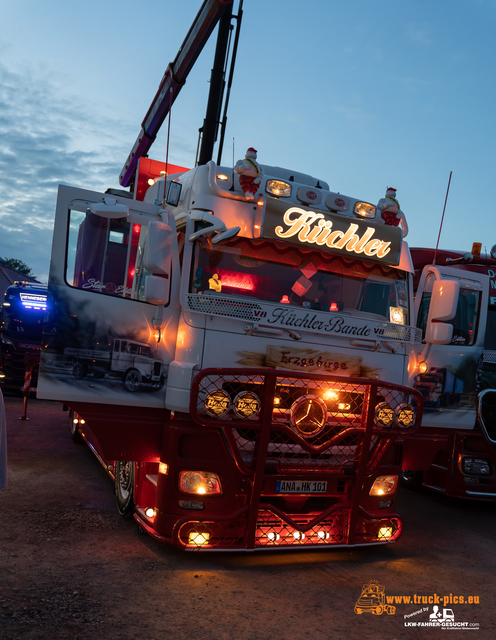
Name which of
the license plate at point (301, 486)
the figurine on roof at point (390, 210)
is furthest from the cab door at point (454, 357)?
the license plate at point (301, 486)

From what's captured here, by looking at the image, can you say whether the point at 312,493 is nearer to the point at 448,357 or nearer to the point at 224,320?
the point at 224,320

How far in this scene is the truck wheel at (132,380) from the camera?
465cm

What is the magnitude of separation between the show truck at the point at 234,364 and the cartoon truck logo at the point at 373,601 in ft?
1.52

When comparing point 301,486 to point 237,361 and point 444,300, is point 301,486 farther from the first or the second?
point 444,300

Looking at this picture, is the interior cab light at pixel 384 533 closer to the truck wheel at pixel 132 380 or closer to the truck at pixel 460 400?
the truck at pixel 460 400

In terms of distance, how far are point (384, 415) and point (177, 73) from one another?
9.16 meters

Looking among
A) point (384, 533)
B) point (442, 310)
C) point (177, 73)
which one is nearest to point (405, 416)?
point (384, 533)

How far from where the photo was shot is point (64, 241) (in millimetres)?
4641

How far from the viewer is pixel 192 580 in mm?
4160

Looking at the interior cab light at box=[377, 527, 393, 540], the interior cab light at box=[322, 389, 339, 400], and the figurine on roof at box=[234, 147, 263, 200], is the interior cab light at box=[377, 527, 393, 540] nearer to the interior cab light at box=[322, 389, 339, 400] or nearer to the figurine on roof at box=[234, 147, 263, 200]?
the interior cab light at box=[322, 389, 339, 400]

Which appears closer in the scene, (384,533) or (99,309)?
(99,309)

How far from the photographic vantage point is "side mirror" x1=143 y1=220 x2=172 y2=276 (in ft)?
14.7

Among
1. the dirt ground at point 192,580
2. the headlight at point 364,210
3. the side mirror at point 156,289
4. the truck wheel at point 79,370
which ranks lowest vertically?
the dirt ground at point 192,580

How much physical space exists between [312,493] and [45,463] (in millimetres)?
4327
